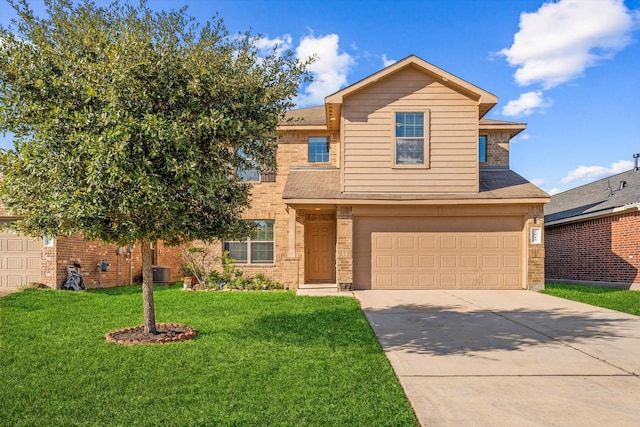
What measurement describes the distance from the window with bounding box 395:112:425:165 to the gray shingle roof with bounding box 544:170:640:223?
6855 mm

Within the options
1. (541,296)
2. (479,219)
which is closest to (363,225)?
(479,219)

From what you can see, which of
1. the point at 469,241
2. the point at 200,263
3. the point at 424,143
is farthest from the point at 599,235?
the point at 200,263

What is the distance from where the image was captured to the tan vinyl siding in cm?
1302

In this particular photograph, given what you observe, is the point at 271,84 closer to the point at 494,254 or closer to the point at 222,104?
the point at 222,104

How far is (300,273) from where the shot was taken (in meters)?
13.6

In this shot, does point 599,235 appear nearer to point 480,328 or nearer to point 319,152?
point 480,328

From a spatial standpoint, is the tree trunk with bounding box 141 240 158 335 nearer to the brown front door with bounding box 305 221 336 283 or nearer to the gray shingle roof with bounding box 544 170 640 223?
the brown front door with bounding box 305 221 336 283

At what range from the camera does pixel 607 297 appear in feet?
38.3

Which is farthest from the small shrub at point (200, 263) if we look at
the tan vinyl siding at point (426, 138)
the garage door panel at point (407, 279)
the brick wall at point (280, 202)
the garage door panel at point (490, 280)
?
the garage door panel at point (490, 280)

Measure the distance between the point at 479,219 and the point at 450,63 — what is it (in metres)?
4.90

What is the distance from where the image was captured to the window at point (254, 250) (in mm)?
14711

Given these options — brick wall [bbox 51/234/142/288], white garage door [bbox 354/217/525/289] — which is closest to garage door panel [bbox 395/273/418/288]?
white garage door [bbox 354/217/525/289]

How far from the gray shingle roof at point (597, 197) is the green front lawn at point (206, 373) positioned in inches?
434

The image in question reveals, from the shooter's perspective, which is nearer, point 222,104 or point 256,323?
point 222,104
